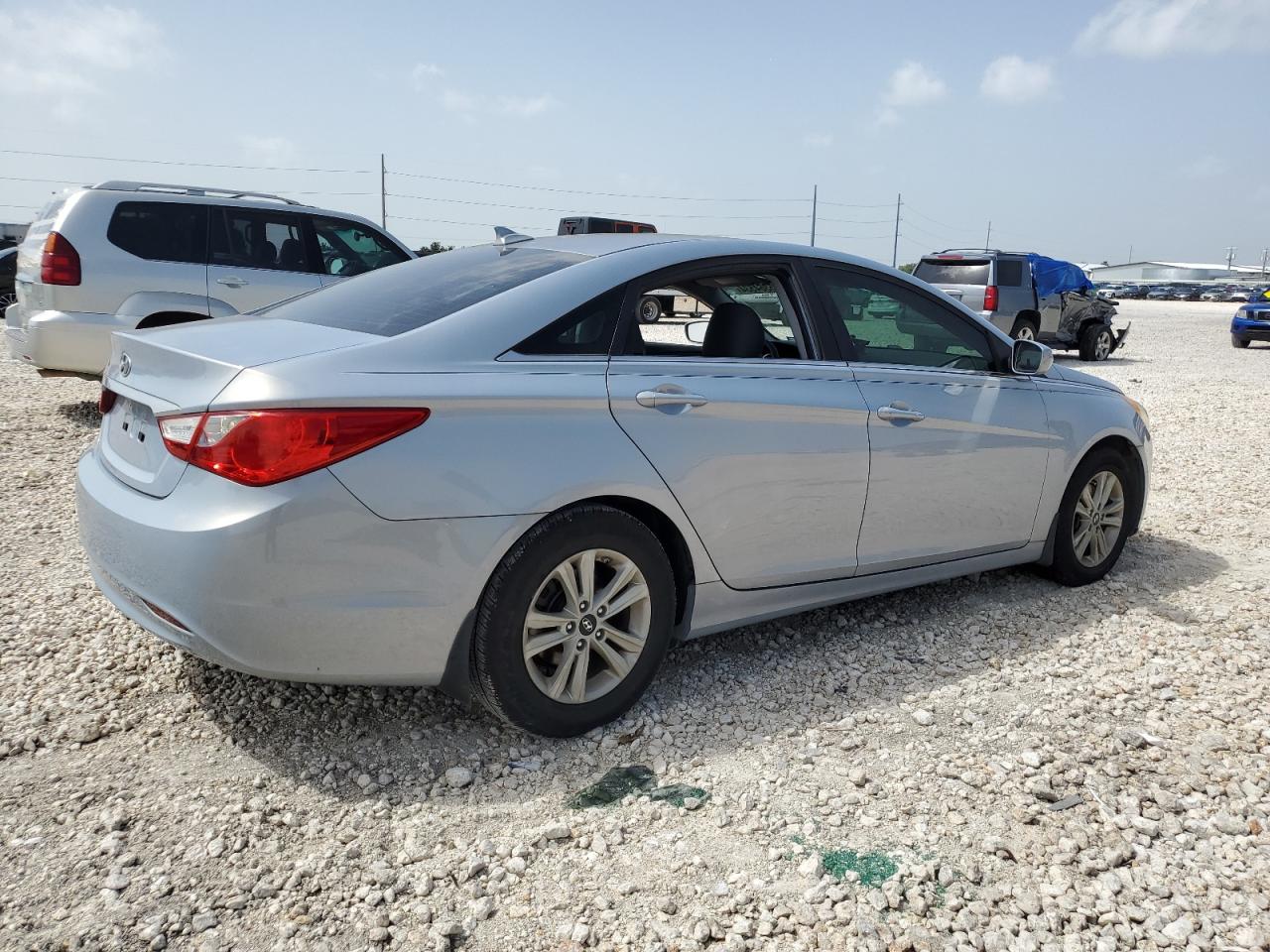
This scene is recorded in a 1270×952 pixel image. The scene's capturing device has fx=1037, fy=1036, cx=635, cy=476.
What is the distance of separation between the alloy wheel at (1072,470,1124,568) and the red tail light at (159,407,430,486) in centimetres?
342

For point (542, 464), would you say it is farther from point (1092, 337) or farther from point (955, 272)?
point (1092, 337)

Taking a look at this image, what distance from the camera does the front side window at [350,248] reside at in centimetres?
871

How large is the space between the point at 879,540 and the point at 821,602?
0.33 m

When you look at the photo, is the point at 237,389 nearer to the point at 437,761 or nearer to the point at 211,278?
the point at 437,761

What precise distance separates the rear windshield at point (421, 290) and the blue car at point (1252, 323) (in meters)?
21.2

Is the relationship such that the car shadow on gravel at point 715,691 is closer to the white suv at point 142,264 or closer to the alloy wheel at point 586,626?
the alloy wheel at point 586,626

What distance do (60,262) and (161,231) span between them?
738mm

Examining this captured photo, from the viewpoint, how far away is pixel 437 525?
108 inches

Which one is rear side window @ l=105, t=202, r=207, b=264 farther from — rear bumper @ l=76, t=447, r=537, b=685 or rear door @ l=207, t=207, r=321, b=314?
rear bumper @ l=76, t=447, r=537, b=685

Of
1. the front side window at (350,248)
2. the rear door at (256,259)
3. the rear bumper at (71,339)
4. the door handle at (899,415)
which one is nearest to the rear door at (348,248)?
the front side window at (350,248)

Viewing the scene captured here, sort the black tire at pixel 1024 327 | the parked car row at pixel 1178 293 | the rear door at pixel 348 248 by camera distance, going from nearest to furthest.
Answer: the rear door at pixel 348 248 < the black tire at pixel 1024 327 < the parked car row at pixel 1178 293

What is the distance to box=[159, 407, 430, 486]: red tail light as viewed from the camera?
2604 millimetres

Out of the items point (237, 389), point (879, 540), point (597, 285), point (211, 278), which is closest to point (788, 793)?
point (879, 540)

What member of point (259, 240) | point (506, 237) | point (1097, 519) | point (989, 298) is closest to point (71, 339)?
point (259, 240)
